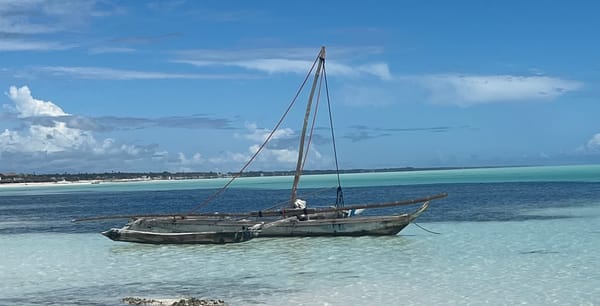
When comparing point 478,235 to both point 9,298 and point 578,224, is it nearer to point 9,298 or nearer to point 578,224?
point 578,224

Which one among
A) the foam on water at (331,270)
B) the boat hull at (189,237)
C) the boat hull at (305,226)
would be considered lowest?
the foam on water at (331,270)

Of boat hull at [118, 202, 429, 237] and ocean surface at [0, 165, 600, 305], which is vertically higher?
boat hull at [118, 202, 429, 237]

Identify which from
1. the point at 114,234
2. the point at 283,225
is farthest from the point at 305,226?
the point at 114,234

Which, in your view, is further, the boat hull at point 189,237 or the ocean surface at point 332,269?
the boat hull at point 189,237

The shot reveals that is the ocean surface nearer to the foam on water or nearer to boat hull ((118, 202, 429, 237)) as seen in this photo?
the foam on water

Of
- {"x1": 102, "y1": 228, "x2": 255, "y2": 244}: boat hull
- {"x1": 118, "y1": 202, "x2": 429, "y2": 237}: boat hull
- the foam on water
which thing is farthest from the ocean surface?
{"x1": 118, "y1": 202, "x2": 429, "y2": 237}: boat hull

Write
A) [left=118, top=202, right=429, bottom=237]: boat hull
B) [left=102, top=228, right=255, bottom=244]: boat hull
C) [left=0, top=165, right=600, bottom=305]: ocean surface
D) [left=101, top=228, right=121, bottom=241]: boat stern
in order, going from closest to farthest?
[left=0, top=165, right=600, bottom=305]: ocean surface < [left=102, top=228, right=255, bottom=244]: boat hull < [left=101, top=228, right=121, bottom=241]: boat stern < [left=118, top=202, right=429, bottom=237]: boat hull

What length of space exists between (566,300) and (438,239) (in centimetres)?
1239

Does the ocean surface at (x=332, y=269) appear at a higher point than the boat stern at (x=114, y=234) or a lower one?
lower

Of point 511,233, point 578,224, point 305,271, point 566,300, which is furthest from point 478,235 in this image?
point 566,300

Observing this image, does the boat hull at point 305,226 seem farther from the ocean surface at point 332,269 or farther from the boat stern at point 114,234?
the boat stern at point 114,234

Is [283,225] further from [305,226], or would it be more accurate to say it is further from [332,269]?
[332,269]

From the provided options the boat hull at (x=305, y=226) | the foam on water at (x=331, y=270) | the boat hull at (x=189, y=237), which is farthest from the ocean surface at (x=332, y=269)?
the boat hull at (x=305, y=226)

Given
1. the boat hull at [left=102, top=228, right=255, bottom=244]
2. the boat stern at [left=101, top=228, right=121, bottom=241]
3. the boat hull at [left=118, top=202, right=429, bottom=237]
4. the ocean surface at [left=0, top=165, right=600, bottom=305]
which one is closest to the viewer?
the ocean surface at [left=0, top=165, right=600, bottom=305]
